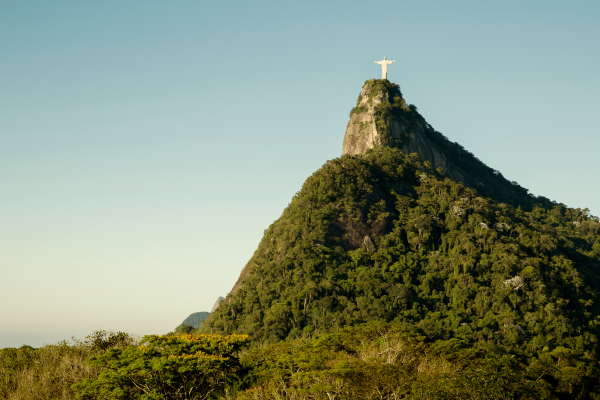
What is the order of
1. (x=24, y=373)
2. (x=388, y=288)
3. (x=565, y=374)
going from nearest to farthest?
(x=24, y=373), (x=565, y=374), (x=388, y=288)

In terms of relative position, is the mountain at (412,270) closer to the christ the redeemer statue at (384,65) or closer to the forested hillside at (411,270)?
the forested hillside at (411,270)

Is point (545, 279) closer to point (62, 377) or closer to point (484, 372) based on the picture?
point (484, 372)

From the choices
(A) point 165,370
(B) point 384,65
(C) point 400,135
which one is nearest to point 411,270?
(C) point 400,135

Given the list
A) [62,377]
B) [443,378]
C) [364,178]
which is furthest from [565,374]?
→ [364,178]

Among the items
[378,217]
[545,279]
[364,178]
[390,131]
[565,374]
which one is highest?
[390,131]

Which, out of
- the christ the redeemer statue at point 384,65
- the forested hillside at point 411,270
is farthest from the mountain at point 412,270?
the christ the redeemer statue at point 384,65
